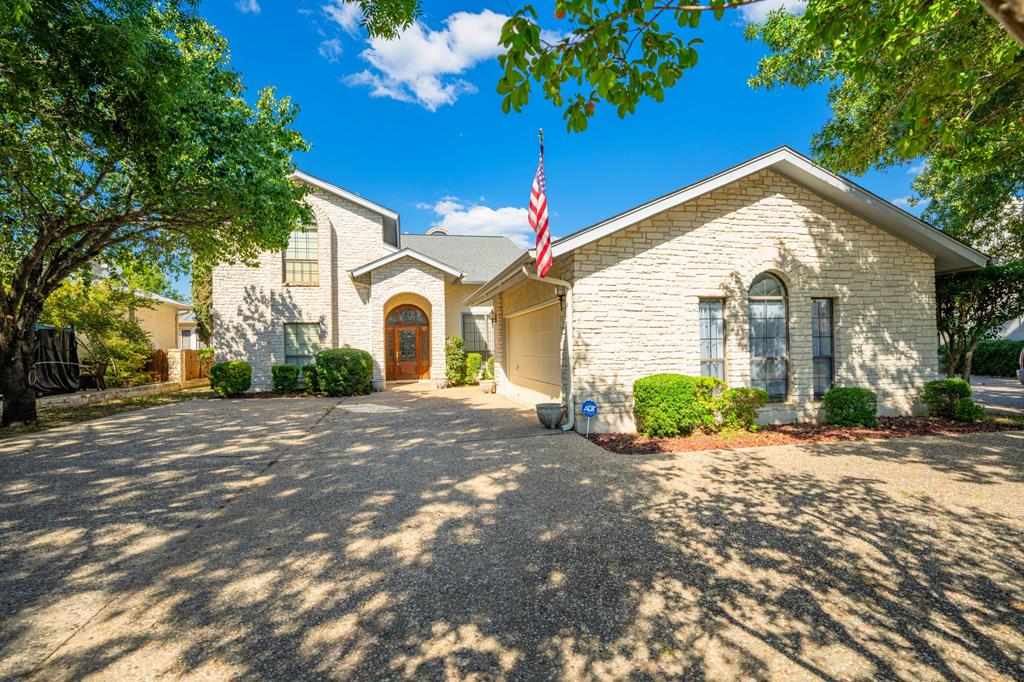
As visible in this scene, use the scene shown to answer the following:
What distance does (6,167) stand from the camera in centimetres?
730

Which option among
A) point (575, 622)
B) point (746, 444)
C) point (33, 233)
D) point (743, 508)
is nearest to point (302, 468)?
point (575, 622)

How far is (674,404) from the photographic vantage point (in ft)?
24.4

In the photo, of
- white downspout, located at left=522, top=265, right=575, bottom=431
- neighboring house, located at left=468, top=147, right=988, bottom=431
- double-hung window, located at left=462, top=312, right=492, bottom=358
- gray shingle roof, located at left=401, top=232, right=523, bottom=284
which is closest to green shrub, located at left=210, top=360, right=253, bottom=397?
double-hung window, located at left=462, top=312, right=492, bottom=358

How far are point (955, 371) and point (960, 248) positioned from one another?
3.26 meters

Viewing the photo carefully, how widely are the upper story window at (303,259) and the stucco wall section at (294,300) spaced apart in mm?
228

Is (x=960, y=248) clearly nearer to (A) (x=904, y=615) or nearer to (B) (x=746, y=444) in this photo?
(B) (x=746, y=444)

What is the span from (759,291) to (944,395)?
14.1 feet

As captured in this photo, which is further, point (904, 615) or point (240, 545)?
point (240, 545)

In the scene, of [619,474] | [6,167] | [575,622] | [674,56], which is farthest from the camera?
[6,167]

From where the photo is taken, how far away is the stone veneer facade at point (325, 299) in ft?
51.5

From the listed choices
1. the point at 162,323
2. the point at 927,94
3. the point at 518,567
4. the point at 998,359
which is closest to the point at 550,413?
the point at 518,567

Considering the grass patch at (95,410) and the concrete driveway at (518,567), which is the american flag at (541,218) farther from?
the grass patch at (95,410)

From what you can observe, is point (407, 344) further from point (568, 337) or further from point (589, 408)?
point (589, 408)

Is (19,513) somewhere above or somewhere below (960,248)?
below
